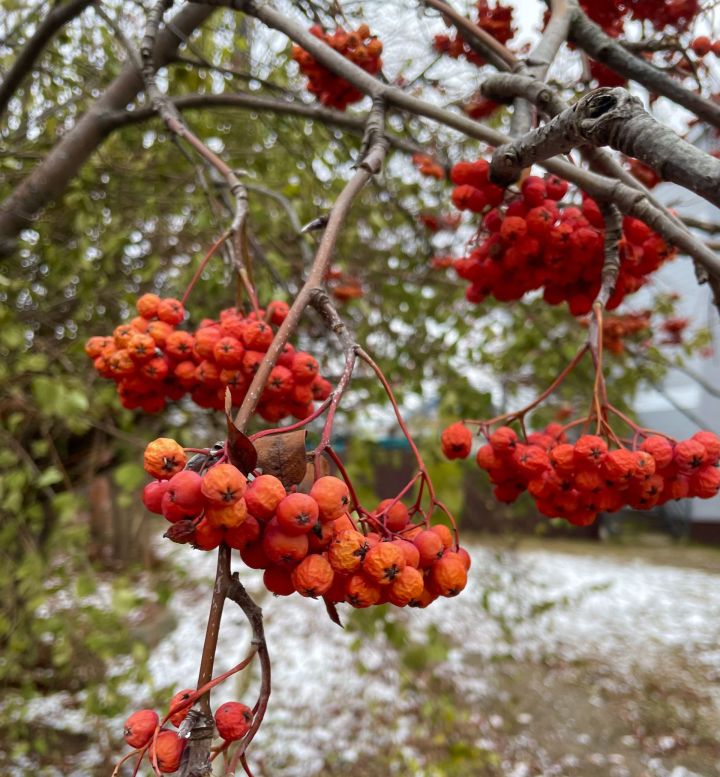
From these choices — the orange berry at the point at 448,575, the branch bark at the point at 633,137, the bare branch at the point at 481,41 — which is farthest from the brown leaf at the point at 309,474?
the bare branch at the point at 481,41

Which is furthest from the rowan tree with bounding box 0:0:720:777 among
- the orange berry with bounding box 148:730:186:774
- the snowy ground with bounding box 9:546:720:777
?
the snowy ground with bounding box 9:546:720:777

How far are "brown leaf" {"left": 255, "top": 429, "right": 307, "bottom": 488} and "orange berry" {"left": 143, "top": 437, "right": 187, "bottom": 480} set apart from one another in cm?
11

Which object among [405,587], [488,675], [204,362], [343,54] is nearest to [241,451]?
[405,587]

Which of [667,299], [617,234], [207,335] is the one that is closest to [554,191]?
[617,234]

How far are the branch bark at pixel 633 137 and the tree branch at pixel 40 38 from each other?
207cm

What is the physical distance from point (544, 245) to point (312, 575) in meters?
0.95

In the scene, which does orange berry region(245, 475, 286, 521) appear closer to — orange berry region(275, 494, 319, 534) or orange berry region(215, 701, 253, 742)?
orange berry region(275, 494, 319, 534)

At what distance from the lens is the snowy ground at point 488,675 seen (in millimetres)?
3977

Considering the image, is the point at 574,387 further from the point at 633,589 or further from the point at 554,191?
the point at 633,589

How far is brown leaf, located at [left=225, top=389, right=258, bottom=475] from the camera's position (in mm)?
696

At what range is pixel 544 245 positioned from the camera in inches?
54.0

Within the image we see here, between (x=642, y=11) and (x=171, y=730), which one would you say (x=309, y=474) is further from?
(x=642, y=11)

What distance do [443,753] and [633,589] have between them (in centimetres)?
492

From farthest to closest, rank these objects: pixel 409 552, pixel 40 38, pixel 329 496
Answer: pixel 40 38, pixel 409 552, pixel 329 496
